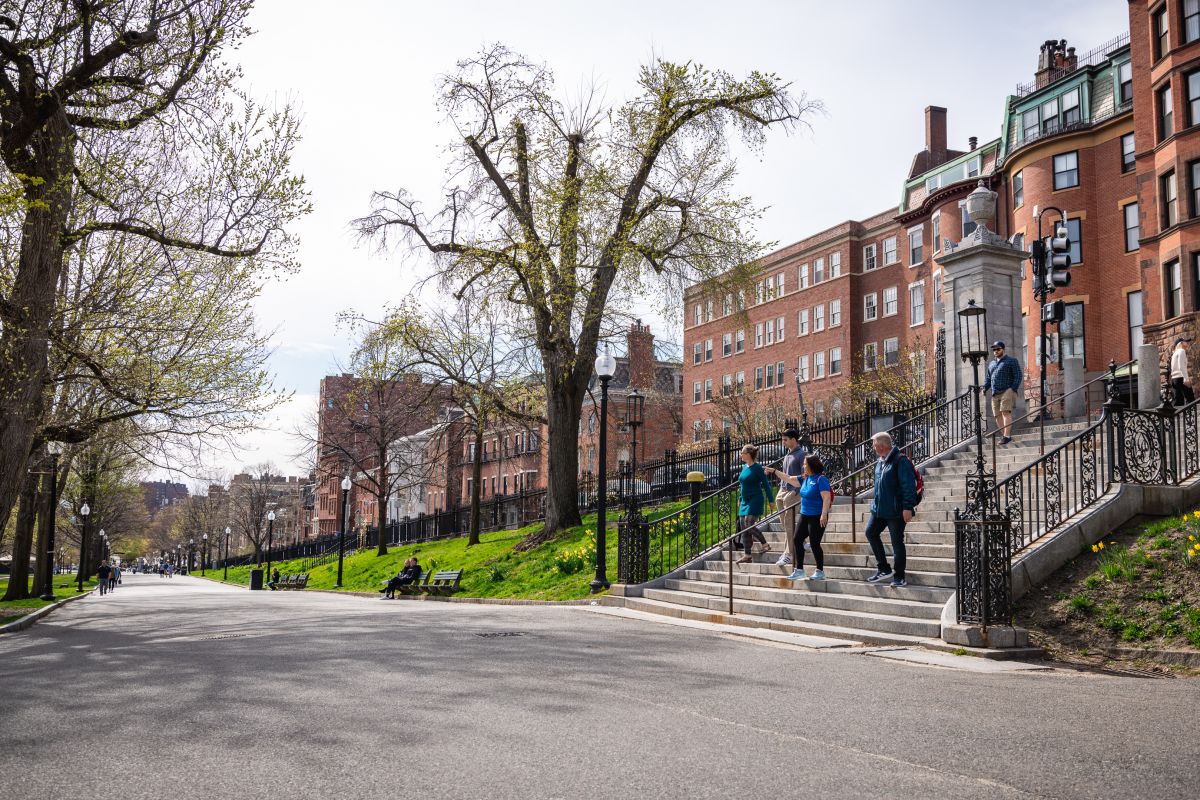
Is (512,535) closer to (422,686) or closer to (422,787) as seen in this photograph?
(422,686)

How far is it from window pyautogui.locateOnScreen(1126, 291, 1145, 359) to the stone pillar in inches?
805

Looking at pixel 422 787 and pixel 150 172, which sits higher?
pixel 150 172

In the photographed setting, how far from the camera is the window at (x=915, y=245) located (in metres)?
50.6

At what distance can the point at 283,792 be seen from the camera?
442cm

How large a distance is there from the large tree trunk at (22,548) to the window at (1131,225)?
3825 cm

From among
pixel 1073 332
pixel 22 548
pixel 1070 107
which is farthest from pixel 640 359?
pixel 22 548

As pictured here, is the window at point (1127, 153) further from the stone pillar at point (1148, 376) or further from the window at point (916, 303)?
the stone pillar at point (1148, 376)

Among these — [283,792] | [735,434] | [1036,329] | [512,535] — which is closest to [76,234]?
[283,792]

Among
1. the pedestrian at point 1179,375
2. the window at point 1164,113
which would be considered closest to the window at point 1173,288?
the window at point 1164,113

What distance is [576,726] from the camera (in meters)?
5.88

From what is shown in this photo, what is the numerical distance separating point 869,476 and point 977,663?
9.67m

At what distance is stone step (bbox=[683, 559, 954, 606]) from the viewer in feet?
35.4

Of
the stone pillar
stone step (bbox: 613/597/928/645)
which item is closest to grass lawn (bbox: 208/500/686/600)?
stone step (bbox: 613/597/928/645)

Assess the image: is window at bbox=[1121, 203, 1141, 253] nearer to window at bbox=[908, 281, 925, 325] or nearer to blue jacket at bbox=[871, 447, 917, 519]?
window at bbox=[908, 281, 925, 325]
